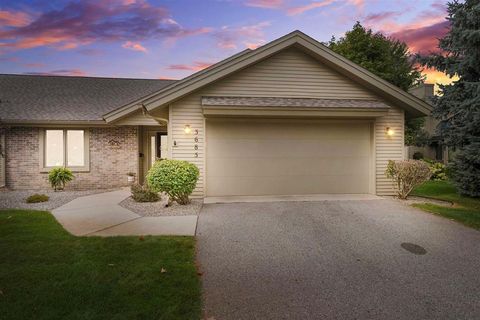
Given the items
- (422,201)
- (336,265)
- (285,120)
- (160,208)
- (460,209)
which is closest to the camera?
(336,265)

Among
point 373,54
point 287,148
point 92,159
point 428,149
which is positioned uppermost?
point 373,54

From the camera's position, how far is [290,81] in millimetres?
10070

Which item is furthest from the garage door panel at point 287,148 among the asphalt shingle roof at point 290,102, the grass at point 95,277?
the grass at point 95,277

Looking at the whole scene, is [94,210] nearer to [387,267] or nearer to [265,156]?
[265,156]

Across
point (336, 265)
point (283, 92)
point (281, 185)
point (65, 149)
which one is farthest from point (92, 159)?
point (336, 265)

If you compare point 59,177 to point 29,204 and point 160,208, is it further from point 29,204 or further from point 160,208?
point 160,208

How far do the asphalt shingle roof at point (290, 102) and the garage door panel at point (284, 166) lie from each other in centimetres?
183

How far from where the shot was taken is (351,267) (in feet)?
14.9

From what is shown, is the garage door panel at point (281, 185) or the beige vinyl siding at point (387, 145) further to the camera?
the beige vinyl siding at point (387, 145)

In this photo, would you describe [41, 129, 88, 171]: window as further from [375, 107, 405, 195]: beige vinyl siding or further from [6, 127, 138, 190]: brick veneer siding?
[375, 107, 405, 195]: beige vinyl siding

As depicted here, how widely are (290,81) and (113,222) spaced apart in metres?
6.99

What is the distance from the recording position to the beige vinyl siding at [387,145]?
400 inches

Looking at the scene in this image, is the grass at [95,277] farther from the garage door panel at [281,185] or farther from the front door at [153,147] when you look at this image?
the front door at [153,147]

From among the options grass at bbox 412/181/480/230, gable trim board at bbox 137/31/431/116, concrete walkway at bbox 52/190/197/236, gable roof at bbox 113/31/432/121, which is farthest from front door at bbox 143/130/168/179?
grass at bbox 412/181/480/230
